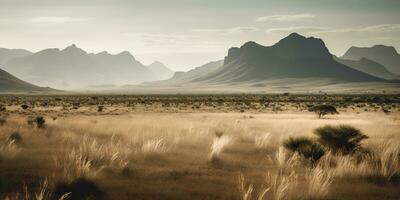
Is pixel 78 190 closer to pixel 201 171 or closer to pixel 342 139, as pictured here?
pixel 201 171

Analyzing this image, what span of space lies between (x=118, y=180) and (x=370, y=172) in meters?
5.06

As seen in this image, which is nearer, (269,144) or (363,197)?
(363,197)

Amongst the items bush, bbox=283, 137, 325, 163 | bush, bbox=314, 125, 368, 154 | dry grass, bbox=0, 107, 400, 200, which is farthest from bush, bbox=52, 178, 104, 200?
bush, bbox=314, 125, 368, 154

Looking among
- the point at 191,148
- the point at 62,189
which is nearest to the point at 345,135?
the point at 191,148

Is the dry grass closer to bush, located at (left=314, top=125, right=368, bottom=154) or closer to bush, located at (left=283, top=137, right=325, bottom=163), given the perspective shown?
bush, located at (left=283, top=137, right=325, bottom=163)

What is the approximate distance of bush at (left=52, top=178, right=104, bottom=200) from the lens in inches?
254

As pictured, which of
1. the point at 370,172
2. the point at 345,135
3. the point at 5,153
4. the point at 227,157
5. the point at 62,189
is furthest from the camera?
the point at 345,135

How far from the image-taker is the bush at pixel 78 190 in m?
6.45

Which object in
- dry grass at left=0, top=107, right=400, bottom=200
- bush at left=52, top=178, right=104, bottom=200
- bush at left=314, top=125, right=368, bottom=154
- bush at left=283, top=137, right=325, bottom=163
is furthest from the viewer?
bush at left=314, top=125, right=368, bottom=154

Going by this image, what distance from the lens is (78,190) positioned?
6734 mm

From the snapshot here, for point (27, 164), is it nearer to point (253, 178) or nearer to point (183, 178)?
point (183, 178)

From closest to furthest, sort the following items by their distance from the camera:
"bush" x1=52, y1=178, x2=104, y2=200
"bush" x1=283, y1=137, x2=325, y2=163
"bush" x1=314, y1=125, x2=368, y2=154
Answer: "bush" x1=52, y1=178, x2=104, y2=200 < "bush" x1=283, y1=137, x2=325, y2=163 < "bush" x1=314, y1=125, x2=368, y2=154

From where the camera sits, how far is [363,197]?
6.93 meters

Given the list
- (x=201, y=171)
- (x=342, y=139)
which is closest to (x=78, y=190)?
(x=201, y=171)
